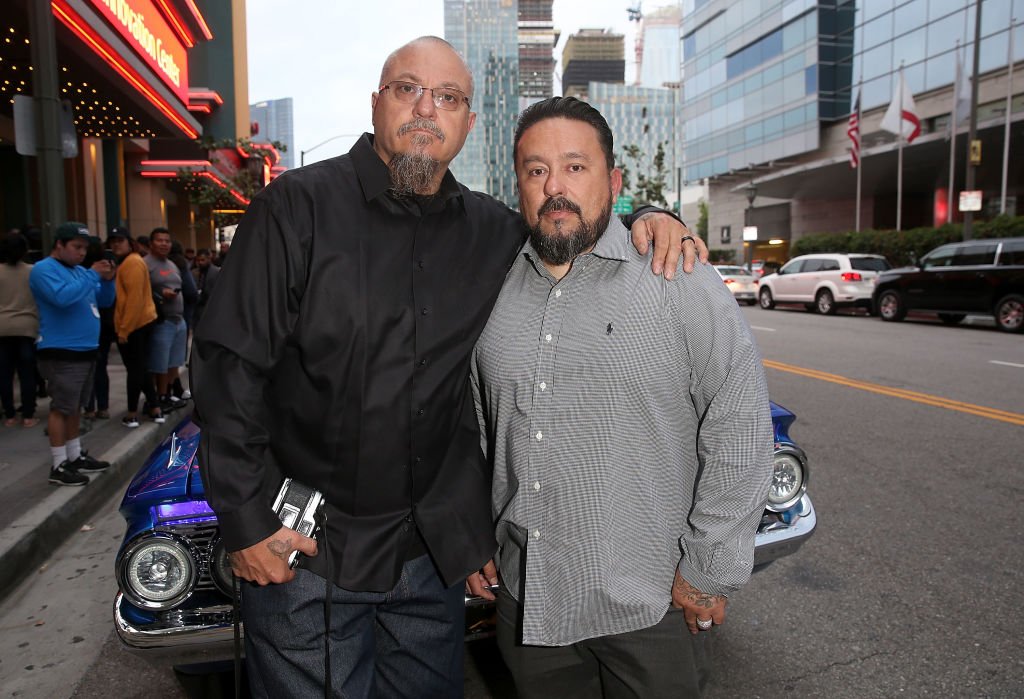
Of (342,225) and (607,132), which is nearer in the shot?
(342,225)

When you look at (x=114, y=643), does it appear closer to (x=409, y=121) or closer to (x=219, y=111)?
(x=409, y=121)

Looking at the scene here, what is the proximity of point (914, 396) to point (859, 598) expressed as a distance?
210 inches

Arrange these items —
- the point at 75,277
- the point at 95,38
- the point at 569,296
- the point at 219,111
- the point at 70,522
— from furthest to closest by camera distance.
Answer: the point at 219,111 → the point at 95,38 → the point at 75,277 → the point at 70,522 → the point at 569,296

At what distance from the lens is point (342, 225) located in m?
1.80

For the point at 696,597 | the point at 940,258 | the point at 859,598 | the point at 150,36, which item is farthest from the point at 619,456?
the point at 940,258

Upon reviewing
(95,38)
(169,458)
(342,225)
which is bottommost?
(169,458)

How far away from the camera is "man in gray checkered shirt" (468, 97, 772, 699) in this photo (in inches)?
69.4

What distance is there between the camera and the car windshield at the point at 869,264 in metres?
19.7

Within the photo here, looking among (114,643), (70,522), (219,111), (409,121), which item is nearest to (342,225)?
(409,121)

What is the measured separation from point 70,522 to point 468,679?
3227 mm

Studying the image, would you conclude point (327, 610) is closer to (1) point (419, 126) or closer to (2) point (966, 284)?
(1) point (419, 126)

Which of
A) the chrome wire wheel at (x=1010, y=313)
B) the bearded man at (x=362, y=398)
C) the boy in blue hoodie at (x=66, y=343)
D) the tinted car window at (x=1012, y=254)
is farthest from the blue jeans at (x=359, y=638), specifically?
the tinted car window at (x=1012, y=254)

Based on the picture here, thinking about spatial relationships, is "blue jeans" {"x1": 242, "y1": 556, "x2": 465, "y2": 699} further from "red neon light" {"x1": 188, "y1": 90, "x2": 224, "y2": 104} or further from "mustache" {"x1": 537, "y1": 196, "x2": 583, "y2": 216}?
"red neon light" {"x1": 188, "y1": 90, "x2": 224, "y2": 104}

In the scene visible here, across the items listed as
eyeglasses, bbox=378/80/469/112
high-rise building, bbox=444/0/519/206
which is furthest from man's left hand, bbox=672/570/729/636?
high-rise building, bbox=444/0/519/206
